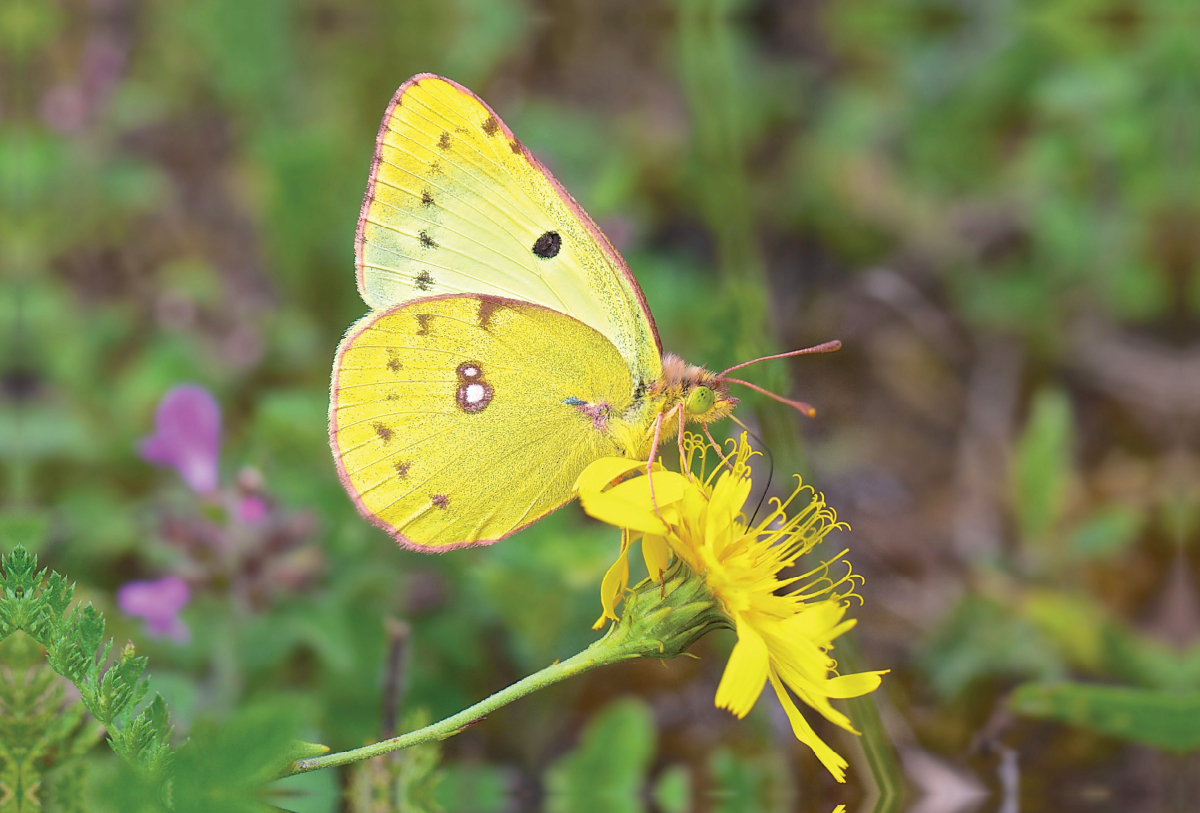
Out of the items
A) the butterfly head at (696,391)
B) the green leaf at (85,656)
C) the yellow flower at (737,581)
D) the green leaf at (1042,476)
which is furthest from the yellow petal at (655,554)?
the green leaf at (1042,476)

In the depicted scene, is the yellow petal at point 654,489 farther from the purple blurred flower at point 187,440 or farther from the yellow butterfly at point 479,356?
the purple blurred flower at point 187,440

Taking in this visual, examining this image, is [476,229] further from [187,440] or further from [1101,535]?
[1101,535]

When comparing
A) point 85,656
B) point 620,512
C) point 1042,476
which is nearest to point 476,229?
point 620,512

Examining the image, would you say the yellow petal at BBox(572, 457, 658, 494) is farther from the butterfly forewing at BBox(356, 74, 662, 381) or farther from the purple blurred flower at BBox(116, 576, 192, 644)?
the purple blurred flower at BBox(116, 576, 192, 644)

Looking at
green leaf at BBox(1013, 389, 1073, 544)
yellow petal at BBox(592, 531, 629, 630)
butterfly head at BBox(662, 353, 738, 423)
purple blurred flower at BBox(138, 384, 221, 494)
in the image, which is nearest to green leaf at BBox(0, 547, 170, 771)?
yellow petal at BBox(592, 531, 629, 630)

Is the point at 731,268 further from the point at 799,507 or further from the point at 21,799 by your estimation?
the point at 21,799

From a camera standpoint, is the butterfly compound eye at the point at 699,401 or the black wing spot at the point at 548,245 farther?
the black wing spot at the point at 548,245

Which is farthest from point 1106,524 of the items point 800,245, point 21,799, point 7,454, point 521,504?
point 7,454
